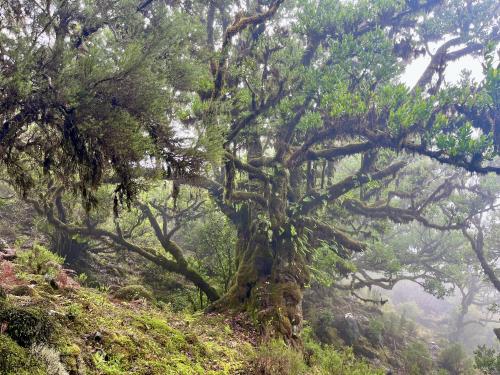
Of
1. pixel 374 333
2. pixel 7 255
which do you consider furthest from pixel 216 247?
pixel 374 333

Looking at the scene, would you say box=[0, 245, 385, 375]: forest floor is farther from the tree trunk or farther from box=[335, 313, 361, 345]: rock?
box=[335, 313, 361, 345]: rock

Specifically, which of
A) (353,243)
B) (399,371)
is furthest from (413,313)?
(353,243)

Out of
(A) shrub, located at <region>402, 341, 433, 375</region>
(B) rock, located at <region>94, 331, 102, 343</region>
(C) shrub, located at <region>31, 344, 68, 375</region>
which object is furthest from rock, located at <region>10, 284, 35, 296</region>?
(A) shrub, located at <region>402, 341, 433, 375</region>

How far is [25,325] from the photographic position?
155 inches

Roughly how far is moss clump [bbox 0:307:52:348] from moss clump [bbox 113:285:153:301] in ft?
15.9

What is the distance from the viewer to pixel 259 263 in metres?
11.3

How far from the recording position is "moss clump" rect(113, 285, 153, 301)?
29.8 ft

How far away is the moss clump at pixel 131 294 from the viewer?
29.8ft

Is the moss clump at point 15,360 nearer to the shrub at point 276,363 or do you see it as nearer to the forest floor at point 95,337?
the forest floor at point 95,337

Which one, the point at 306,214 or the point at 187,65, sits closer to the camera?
the point at 187,65

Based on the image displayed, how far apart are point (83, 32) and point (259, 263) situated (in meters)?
7.87

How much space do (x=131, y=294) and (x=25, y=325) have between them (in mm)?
5687

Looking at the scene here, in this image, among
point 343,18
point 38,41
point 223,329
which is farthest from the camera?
point 343,18

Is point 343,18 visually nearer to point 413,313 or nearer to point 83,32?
point 83,32
